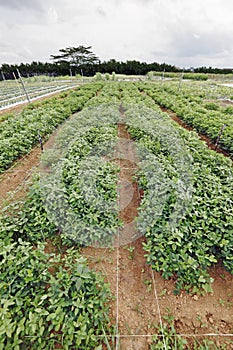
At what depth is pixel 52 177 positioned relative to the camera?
3.24 meters

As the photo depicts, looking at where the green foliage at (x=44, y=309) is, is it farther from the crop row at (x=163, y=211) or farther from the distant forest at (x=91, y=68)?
the distant forest at (x=91, y=68)

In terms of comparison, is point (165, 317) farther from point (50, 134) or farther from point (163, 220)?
point (50, 134)

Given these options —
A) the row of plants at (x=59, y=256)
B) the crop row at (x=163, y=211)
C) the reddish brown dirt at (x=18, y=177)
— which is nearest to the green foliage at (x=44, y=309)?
the row of plants at (x=59, y=256)

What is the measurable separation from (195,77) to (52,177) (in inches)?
1581

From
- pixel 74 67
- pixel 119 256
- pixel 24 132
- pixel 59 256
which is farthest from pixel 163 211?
pixel 74 67

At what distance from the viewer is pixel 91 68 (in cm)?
4781

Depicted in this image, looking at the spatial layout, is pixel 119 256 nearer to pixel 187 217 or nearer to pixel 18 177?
pixel 187 217

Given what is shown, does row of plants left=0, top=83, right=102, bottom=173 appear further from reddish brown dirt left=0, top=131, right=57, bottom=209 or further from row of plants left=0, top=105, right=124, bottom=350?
row of plants left=0, top=105, right=124, bottom=350

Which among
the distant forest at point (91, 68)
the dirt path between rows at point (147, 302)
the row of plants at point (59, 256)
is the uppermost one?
the row of plants at point (59, 256)

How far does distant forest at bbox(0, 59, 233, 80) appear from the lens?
45916mm

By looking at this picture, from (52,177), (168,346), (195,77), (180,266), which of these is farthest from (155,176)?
(195,77)

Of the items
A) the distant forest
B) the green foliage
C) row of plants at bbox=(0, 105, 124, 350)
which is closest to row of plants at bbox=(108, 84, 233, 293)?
row of plants at bbox=(0, 105, 124, 350)

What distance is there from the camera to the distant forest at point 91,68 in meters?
45.9

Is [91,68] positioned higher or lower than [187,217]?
lower
